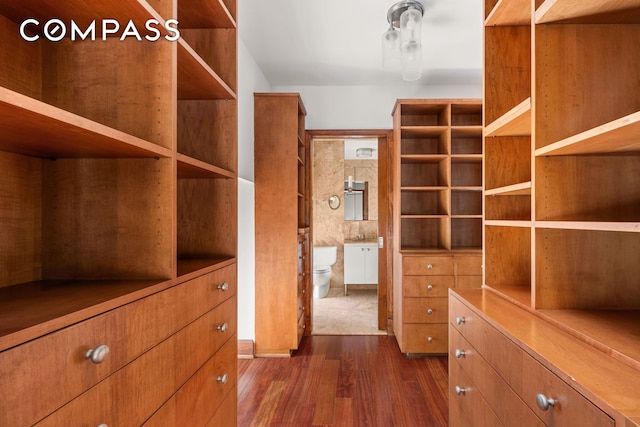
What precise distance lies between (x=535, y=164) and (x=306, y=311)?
9.26 ft

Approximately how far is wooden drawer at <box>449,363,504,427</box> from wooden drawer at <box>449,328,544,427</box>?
0.02 m

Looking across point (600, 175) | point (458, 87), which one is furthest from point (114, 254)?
point (458, 87)

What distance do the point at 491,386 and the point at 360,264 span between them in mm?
4290

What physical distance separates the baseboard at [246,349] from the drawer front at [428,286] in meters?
1.48

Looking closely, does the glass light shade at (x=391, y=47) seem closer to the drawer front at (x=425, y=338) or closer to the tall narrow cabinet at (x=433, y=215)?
the tall narrow cabinet at (x=433, y=215)

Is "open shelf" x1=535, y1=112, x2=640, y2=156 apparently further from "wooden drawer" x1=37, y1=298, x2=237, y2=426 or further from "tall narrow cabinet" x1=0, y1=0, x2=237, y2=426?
"wooden drawer" x1=37, y1=298, x2=237, y2=426

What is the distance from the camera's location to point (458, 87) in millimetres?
3646

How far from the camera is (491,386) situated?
1.13 meters

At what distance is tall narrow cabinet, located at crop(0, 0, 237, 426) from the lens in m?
0.74

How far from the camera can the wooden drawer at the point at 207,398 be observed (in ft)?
3.42

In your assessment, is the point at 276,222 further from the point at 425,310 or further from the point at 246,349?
the point at 425,310

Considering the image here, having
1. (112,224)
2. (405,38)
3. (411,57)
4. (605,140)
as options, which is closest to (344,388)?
(112,224)

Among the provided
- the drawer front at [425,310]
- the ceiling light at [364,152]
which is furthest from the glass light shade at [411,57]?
the ceiling light at [364,152]

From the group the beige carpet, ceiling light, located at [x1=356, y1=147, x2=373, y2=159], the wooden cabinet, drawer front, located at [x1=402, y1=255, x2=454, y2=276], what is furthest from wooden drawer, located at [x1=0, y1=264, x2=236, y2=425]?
ceiling light, located at [x1=356, y1=147, x2=373, y2=159]
